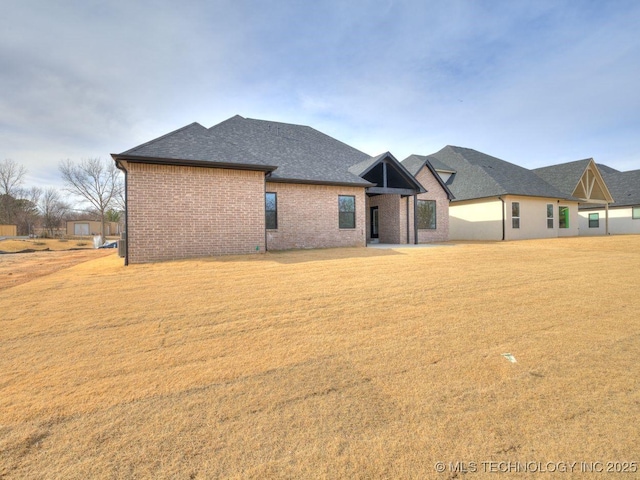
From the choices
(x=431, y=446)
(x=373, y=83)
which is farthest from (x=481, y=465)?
(x=373, y=83)

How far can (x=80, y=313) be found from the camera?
209 inches

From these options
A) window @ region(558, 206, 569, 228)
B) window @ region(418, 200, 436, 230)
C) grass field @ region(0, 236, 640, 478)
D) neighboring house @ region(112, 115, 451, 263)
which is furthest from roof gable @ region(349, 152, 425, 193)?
window @ region(558, 206, 569, 228)

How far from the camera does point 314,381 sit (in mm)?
3164

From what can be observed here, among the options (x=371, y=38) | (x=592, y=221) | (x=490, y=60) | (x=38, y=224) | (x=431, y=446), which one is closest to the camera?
(x=431, y=446)

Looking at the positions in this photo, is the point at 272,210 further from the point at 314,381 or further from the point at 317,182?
the point at 314,381

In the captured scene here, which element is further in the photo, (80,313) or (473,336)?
(80,313)

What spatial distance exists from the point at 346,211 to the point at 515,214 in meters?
14.3

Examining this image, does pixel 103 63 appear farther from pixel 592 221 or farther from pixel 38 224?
pixel 38 224

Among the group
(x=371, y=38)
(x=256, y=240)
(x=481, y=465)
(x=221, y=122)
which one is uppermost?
(x=371, y=38)

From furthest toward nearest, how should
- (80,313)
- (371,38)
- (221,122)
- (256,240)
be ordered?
(221,122) < (371,38) < (256,240) < (80,313)

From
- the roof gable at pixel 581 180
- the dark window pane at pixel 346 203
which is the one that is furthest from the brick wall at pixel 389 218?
the roof gable at pixel 581 180

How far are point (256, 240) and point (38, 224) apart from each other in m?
58.8

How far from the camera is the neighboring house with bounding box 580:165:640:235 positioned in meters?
29.7

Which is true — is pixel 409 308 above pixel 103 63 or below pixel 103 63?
below
